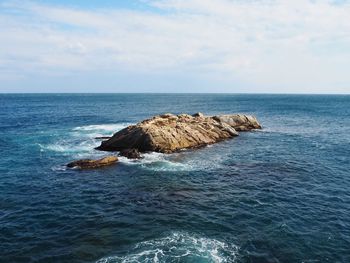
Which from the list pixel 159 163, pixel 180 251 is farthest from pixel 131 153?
pixel 180 251

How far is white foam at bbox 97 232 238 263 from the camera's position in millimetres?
A: 25203

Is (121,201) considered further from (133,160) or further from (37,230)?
(133,160)

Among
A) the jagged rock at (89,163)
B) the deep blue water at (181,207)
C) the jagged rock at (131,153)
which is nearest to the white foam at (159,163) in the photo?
the deep blue water at (181,207)

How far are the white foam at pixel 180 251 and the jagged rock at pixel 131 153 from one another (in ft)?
84.1

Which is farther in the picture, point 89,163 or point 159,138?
point 159,138

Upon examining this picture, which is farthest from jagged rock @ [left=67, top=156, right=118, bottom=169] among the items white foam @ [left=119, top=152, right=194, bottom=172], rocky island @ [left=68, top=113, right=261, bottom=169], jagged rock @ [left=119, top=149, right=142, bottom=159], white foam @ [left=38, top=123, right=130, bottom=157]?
white foam @ [left=38, top=123, right=130, bottom=157]

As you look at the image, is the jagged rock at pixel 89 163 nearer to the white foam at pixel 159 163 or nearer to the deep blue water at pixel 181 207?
the deep blue water at pixel 181 207

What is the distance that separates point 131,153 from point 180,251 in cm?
2897

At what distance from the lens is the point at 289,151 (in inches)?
2336

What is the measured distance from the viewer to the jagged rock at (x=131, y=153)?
53.2 meters

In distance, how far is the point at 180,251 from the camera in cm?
2627

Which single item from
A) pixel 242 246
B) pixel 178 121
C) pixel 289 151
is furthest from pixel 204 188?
pixel 178 121

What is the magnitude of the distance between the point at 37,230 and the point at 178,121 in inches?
1682

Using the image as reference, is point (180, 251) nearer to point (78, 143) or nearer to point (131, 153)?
point (131, 153)
